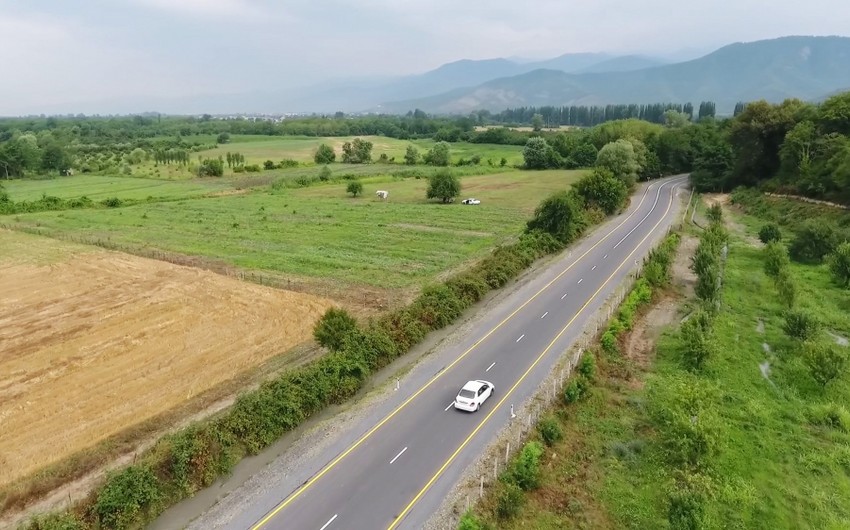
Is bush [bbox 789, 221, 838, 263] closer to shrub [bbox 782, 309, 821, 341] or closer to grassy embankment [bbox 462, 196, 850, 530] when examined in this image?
grassy embankment [bbox 462, 196, 850, 530]

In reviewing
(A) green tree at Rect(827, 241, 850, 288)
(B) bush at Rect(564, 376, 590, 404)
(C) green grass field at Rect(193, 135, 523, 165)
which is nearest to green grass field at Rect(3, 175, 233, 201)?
(C) green grass field at Rect(193, 135, 523, 165)

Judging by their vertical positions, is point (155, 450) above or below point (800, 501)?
above

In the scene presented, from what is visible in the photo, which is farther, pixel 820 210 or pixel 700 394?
pixel 820 210

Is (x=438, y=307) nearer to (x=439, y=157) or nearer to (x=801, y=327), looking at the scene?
(x=801, y=327)

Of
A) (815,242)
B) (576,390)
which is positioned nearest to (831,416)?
(576,390)

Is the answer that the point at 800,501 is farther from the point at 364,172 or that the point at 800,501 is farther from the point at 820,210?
the point at 364,172

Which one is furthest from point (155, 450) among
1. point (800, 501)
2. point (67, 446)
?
point (800, 501)

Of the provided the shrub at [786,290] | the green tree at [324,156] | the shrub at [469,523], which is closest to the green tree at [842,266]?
the shrub at [786,290]
